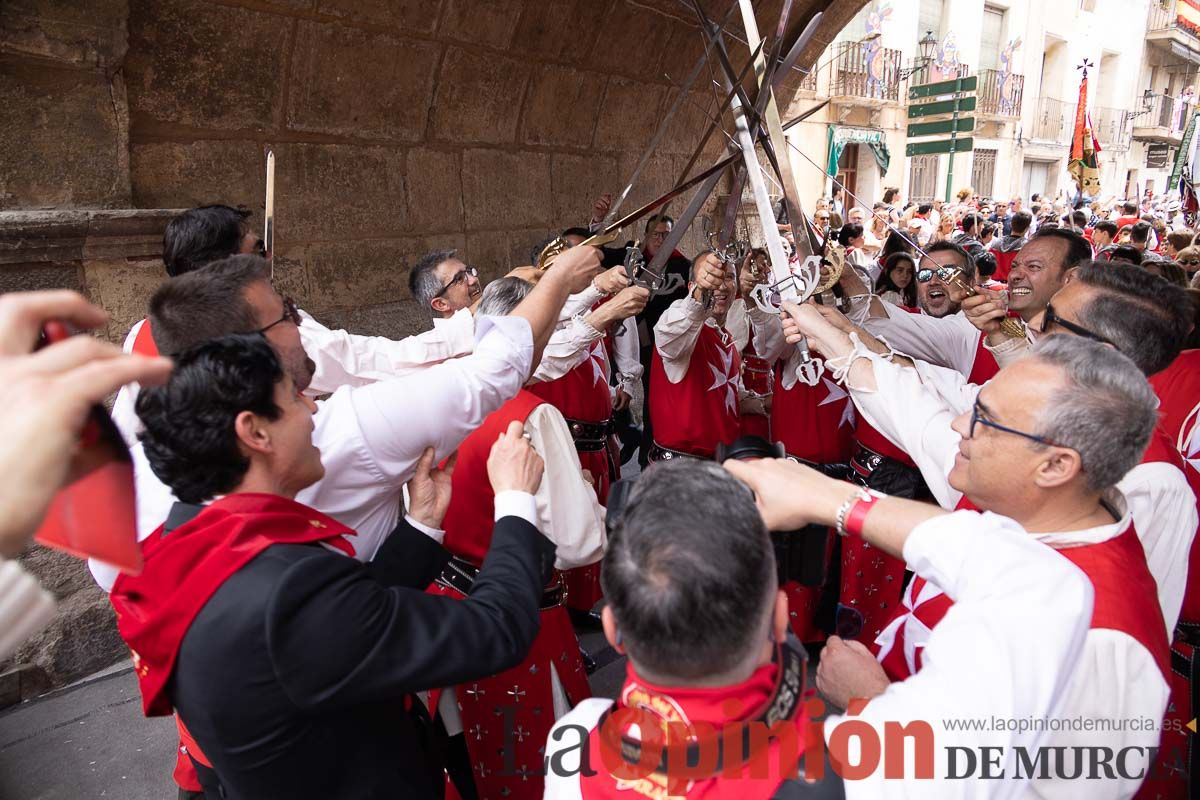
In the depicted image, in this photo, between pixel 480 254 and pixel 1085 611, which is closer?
pixel 1085 611

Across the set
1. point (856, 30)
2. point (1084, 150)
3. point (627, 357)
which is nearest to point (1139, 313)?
point (627, 357)

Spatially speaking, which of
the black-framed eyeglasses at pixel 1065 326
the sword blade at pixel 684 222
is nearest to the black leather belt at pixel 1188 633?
the black-framed eyeglasses at pixel 1065 326

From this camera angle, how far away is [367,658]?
1.14m

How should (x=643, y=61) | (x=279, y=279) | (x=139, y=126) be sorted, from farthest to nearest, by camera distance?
(x=643, y=61)
(x=279, y=279)
(x=139, y=126)

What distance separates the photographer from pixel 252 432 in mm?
1275

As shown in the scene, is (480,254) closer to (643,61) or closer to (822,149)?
(643,61)

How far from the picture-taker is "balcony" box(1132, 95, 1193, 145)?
2864 cm

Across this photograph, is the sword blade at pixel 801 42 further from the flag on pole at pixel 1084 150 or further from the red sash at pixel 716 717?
the flag on pole at pixel 1084 150

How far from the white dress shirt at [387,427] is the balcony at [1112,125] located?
3374cm

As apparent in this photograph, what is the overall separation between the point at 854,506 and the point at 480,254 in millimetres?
4210

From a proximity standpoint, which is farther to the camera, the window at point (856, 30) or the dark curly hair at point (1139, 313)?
the window at point (856, 30)

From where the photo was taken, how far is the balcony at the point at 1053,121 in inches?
966

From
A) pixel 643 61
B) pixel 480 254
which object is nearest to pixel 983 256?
pixel 643 61

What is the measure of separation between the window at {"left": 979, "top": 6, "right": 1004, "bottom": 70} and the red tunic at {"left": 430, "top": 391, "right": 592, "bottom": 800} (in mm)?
25209
